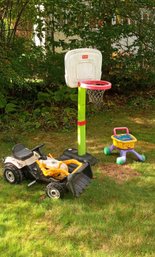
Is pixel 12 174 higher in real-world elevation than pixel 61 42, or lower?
lower

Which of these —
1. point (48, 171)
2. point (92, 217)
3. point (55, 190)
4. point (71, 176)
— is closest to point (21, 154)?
point (48, 171)

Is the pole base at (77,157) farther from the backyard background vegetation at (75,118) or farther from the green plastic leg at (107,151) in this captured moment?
the green plastic leg at (107,151)

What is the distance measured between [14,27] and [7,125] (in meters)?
2.30

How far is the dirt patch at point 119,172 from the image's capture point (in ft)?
15.6

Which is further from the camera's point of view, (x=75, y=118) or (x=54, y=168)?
(x=75, y=118)

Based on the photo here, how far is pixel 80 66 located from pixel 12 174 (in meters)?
1.70

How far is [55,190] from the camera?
413cm

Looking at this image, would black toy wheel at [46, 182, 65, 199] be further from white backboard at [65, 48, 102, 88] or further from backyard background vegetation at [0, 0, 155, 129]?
backyard background vegetation at [0, 0, 155, 129]

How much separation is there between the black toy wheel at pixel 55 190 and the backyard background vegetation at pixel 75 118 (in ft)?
0.24

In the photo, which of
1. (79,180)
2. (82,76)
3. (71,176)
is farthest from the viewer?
(82,76)

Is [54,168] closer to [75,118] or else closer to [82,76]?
[82,76]

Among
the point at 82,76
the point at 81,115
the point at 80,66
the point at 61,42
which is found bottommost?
the point at 81,115

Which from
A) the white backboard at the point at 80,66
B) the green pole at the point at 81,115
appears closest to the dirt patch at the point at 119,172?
the green pole at the point at 81,115

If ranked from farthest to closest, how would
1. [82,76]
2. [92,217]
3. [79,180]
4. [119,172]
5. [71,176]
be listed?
[82,76] < [119,172] < [79,180] < [71,176] < [92,217]
